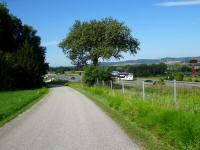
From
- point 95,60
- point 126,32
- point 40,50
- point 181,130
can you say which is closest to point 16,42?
point 40,50

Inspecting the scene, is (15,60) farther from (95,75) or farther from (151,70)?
(151,70)

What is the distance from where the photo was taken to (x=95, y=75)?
60.2 meters

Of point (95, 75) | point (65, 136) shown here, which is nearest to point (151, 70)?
point (95, 75)

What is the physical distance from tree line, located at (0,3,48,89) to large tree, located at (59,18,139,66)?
7.93m

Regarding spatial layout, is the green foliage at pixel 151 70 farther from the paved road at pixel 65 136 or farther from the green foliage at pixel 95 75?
the paved road at pixel 65 136

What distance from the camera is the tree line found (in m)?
71.6

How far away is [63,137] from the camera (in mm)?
12969

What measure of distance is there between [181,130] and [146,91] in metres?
12.2

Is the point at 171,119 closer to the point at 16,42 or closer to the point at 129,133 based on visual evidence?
the point at 129,133

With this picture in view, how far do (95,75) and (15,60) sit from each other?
2216cm

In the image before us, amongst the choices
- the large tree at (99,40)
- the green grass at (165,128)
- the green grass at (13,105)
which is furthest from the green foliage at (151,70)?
the green grass at (165,128)

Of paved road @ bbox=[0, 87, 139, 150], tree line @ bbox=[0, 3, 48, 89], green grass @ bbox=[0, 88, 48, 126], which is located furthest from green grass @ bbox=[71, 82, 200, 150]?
tree line @ bbox=[0, 3, 48, 89]

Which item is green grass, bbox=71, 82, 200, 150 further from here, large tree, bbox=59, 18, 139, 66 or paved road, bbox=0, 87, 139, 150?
large tree, bbox=59, 18, 139, 66

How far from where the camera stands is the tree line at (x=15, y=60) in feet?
235
